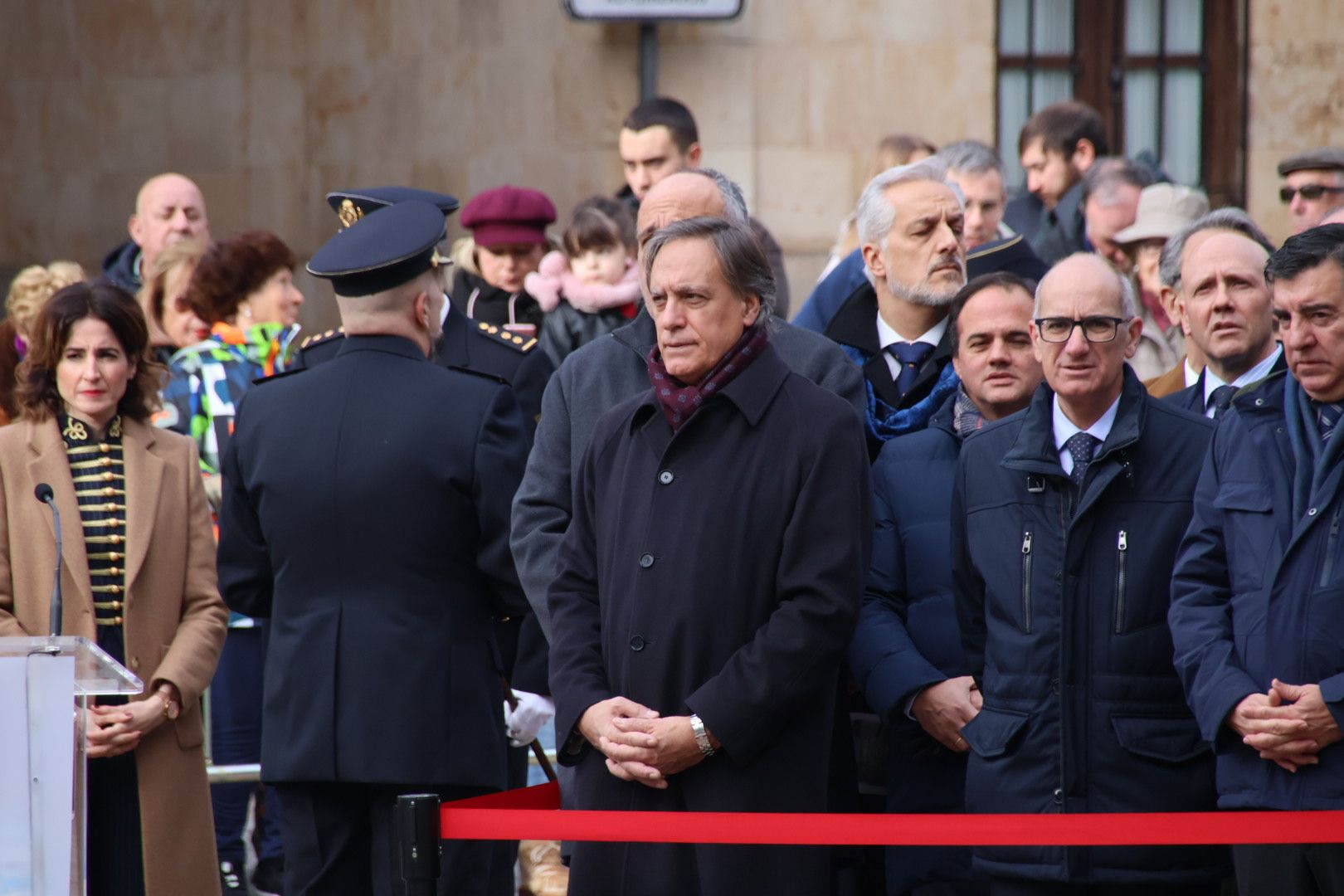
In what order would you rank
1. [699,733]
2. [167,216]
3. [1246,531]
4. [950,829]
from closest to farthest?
[950,829]
[699,733]
[1246,531]
[167,216]

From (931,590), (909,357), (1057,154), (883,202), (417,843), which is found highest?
(1057,154)

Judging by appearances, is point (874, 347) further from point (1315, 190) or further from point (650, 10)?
point (650, 10)

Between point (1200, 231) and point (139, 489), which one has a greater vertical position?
point (1200, 231)

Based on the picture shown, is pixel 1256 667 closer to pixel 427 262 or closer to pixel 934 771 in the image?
pixel 934 771

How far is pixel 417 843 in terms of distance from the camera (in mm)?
4746

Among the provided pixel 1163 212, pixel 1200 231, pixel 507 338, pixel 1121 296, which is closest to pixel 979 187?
pixel 1163 212

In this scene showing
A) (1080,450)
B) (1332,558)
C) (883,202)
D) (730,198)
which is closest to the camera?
(1332,558)

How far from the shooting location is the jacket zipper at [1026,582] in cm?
518

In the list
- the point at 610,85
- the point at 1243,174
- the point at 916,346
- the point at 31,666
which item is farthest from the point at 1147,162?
the point at 31,666

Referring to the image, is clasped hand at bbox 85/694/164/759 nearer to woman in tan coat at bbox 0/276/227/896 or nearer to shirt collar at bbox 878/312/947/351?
woman in tan coat at bbox 0/276/227/896

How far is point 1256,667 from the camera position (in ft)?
16.0

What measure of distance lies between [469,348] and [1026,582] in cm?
240

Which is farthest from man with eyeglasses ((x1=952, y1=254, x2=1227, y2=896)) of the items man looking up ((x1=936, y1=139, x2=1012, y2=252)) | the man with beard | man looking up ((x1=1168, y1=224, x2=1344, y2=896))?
man looking up ((x1=936, y1=139, x2=1012, y2=252))

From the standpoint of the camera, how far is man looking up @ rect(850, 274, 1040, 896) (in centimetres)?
543
